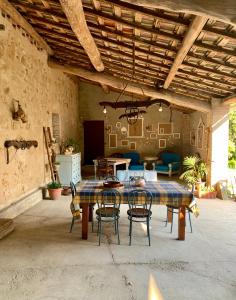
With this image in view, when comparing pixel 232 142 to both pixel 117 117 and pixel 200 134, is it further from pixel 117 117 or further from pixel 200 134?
pixel 117 117

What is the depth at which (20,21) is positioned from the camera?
5238mm

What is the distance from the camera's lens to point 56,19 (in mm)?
4695

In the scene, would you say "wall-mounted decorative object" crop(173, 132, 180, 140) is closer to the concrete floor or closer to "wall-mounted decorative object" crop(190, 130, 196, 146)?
"wall-mounted decorative object" crop(190, 130, 196, 146)

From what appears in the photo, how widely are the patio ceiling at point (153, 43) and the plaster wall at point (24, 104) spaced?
0.62 metres

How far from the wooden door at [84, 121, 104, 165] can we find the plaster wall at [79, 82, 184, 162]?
0.20 m

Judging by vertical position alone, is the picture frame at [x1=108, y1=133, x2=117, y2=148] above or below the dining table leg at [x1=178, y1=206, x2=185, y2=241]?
above

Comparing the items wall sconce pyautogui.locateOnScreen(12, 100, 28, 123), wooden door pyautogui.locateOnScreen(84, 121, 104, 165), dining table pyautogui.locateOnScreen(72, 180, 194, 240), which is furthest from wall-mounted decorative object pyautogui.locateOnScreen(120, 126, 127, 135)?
dining table pyautogui.locateOnScreen(72, 180, 194, 240)

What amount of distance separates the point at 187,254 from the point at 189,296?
3.31ft

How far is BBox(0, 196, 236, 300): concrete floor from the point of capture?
275 centimetres

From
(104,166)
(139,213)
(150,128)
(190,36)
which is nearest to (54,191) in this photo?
(104,166)

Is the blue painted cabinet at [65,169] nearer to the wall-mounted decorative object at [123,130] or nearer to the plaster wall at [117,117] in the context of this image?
the plaster wall at [117,117]

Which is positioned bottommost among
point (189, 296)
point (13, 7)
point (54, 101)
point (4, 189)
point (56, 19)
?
point (189, 296)

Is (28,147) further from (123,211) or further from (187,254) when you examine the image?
(187,254)

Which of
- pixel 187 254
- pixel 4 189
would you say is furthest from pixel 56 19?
pixel 187 254
